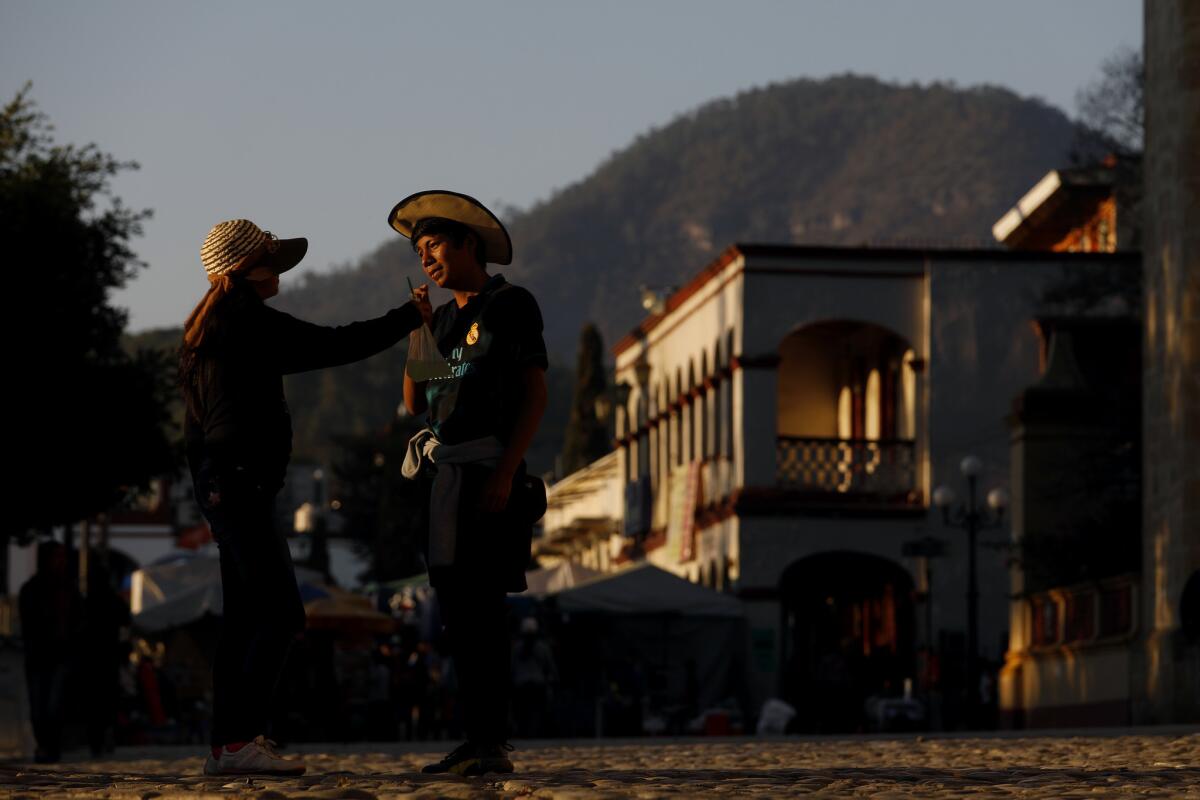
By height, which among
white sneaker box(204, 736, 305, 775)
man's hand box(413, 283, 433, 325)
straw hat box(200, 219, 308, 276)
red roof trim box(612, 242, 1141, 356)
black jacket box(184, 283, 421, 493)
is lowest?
white sneaker box(204, 736, 305, 775)

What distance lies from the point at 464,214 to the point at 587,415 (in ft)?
234

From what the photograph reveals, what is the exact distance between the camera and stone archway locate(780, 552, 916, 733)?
3894cm

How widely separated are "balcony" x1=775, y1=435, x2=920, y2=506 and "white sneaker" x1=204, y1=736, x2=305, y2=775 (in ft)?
114

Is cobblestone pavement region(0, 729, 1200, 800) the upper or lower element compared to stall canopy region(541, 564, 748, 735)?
lower

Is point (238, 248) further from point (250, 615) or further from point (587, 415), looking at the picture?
point (587, 415)

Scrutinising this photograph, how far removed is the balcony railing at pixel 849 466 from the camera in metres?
43.6

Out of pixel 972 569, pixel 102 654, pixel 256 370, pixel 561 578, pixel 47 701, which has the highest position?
pixel 561 578

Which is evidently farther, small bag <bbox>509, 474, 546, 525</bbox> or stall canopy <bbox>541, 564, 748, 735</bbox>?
stall canopy <bbox>541, 564, 748, 735</bbox>

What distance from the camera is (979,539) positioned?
139 feet

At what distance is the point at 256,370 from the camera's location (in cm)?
909

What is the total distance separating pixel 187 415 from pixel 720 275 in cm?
3613

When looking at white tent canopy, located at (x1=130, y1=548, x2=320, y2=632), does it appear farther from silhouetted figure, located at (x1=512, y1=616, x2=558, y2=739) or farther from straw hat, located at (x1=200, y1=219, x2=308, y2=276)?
straw hat, located at (x1=200, y1=219, x2=308, y2=276)

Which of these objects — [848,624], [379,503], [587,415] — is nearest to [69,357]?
[848,624]

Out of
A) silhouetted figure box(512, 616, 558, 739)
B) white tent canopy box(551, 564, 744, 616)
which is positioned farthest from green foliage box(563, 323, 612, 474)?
silhouetted figure box(512, 616, 558, 739)
